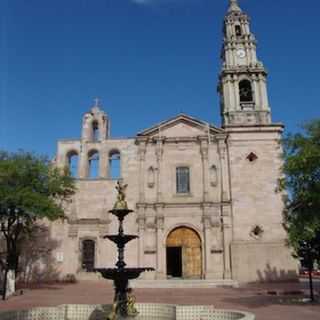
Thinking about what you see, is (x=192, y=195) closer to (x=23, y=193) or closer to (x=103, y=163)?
(x=103, y=163)

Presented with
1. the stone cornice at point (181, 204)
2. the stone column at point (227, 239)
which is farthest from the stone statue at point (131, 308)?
the stone cornice at point (181, 204)

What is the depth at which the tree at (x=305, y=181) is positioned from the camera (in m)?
16.9

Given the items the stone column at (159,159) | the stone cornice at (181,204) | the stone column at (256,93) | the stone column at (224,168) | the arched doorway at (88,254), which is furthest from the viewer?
the stone column at (256,93)

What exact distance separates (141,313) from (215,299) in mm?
6873

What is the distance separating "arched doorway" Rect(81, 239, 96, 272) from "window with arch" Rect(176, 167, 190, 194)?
25.7 ft

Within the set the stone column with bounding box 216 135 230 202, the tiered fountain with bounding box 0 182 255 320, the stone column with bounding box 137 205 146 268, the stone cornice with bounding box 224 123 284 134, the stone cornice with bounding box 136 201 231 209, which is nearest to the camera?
the tiered fountain with bounding box 0 182 255 320

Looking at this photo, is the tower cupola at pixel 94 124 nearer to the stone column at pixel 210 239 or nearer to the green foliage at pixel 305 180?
the stone column at pixel 210 239

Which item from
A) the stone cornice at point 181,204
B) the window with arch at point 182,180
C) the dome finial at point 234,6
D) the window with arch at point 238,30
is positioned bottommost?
the stone cornice at point 181,204

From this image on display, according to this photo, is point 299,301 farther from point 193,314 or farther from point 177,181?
point 177,181

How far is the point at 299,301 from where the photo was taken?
18922mm

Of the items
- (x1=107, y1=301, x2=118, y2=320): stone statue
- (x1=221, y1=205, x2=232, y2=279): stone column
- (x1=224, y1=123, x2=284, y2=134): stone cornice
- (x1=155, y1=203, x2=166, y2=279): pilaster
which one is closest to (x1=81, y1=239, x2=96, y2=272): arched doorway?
(x1=155, y1=203, x2=166, y2=279): pilaster

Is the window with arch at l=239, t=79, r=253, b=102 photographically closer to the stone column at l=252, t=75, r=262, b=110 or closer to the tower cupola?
the stone column at l=252, t=75, r=262, b=110

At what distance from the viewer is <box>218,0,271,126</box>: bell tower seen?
3378 centimetres

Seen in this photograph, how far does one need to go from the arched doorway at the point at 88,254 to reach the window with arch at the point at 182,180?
7.85 metres
